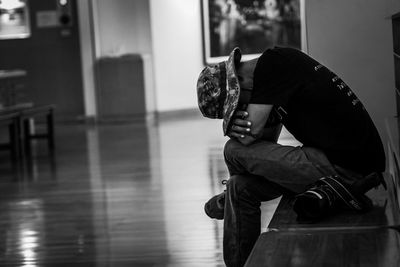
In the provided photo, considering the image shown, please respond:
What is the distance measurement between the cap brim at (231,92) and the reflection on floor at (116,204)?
38.1 inches

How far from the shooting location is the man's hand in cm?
334

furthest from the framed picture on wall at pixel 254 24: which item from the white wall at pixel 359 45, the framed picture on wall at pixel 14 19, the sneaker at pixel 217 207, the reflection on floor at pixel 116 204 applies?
the sneaker at pixel 217 207

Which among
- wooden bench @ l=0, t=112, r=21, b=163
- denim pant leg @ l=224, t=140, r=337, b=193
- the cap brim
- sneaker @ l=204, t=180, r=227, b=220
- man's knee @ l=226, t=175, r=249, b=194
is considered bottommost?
wooden bench @ l=0, t=112, r=21, b=163

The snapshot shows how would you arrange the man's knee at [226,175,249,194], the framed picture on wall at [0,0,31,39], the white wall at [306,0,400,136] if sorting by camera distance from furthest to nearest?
1. the framed picture on wall at [0,0,31,39]
2. the white wall at [306,0,400,136]
3. the man's knee at [226,175,249,194]

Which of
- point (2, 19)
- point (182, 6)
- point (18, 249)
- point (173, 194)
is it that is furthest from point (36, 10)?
point (18, 249)

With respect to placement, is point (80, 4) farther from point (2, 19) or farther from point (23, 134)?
point (23, 134)

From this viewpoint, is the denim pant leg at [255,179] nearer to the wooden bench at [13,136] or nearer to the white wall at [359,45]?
the white wall at [359,45]

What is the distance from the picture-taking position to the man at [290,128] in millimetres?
3318

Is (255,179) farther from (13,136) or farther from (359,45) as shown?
(13,136)

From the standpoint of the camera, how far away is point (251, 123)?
131 inches

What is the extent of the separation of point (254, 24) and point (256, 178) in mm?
11431

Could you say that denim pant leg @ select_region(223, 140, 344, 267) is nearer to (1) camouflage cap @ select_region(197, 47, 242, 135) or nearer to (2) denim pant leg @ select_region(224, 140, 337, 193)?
(2) denim pant leg @ select_region(224, 140, 337, 193)

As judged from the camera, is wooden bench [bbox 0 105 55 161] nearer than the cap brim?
No

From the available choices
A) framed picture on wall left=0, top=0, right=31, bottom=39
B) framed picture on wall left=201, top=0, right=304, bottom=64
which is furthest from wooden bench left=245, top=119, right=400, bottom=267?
framed picture on wall left=201, top=0, right=304, bottom=64
